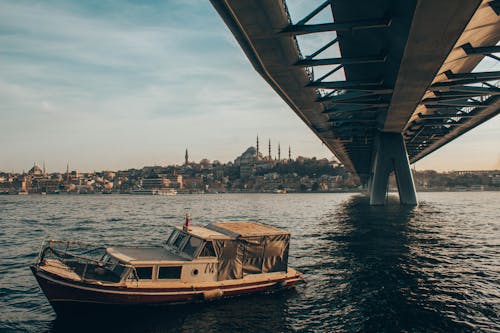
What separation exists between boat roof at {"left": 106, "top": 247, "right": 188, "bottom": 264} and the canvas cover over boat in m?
1.74

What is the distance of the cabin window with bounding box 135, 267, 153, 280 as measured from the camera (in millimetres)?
14023

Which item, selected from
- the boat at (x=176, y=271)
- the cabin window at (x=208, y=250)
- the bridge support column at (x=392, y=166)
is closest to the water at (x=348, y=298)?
the boat at (x=176, y=271)

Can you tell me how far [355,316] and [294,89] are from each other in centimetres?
1490

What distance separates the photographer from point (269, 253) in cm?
1691

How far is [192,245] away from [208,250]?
0.91 meters

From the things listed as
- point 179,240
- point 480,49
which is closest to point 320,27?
point 480,49

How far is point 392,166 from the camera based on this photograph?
55.6m

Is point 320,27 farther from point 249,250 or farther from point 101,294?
point 101,294

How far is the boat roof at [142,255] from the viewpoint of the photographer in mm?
14480

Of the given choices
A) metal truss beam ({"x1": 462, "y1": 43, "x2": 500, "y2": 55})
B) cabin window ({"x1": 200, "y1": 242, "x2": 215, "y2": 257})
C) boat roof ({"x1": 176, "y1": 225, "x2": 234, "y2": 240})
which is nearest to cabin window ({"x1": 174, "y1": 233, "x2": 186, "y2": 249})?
boat roof ({"x1": 176, "y1": 225, "x2": 234, "y2": 240})

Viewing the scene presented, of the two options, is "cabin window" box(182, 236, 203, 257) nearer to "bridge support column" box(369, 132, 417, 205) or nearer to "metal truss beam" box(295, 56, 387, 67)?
"metal truss beam" box(295, 56, 387, 67)

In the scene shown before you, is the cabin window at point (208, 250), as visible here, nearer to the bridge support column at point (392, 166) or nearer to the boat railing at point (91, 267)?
the boat railing at point (91, 267)

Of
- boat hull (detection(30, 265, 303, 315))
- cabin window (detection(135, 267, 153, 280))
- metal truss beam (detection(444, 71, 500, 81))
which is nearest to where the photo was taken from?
boat hull (detection(30, 265, 303, 315))

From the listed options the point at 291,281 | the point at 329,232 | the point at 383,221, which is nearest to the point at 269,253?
the point at 291,281
